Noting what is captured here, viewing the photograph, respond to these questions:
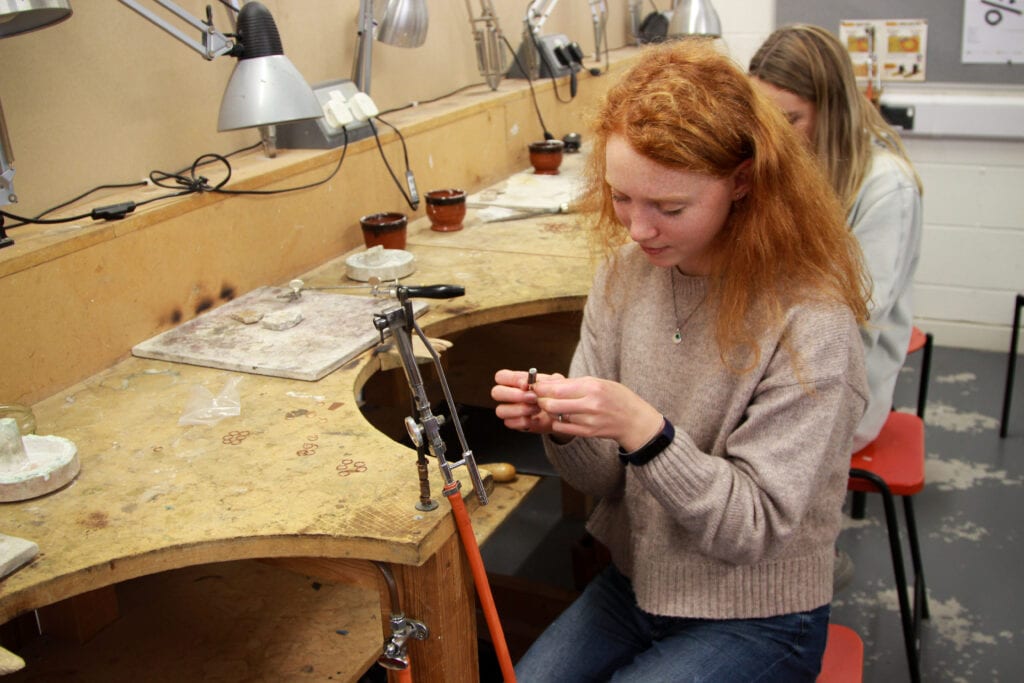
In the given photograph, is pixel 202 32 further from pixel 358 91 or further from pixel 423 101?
pixel 423 101

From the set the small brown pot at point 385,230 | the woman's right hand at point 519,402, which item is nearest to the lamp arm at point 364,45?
the small brown pot at point 385,230

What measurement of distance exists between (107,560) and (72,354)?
0.59 m

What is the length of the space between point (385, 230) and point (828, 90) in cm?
92

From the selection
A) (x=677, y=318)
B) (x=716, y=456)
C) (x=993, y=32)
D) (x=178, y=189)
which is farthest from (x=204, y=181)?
(x=993, y=32)

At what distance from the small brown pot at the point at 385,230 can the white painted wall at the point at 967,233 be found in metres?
1.90

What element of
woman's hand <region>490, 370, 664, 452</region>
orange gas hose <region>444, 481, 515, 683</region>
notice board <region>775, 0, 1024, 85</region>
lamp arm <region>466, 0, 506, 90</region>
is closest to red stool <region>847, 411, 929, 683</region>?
woman's hand <region>490, 370, 664, 452</region>

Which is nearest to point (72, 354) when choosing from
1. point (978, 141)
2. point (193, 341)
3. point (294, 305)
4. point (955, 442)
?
point (193, 341)

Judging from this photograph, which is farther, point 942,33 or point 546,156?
point 942,33

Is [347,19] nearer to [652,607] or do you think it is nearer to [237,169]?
[237,169]

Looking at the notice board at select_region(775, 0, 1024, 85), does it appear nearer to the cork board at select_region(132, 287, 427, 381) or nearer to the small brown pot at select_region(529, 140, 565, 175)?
the small brown pot at select_region(529, 140, 565, 175)

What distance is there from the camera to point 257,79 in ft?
5.36

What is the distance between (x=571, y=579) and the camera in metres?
2.36

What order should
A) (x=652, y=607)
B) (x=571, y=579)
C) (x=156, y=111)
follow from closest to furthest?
(x=652, y=607), (x=156, y=111), (x=571, y=579)

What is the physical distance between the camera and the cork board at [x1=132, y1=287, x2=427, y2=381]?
4.83ft
